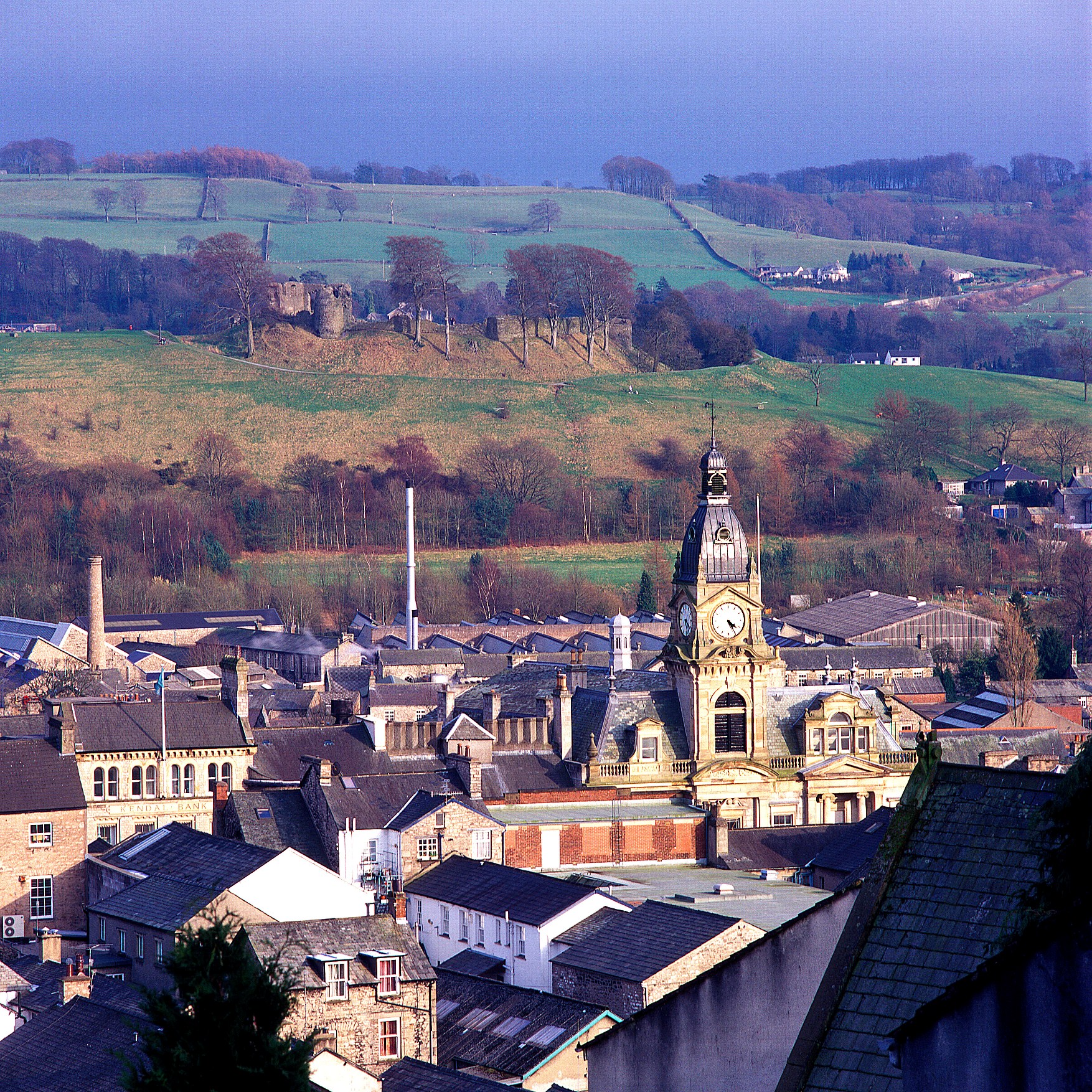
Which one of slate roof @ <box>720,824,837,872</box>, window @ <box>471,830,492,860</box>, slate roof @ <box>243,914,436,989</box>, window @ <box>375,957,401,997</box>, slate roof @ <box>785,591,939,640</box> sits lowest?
slate roof @ <box>785,591,939,640</box>

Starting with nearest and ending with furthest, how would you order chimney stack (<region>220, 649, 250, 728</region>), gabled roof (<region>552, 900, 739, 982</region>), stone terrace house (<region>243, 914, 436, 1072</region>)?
stone terrace house (<region>243, 914, 436, 1072</region>) < gabled roof (<region>552, 900, 739, 982</region>) < chimney stack (<region>220, 649, 250, 728</region>)

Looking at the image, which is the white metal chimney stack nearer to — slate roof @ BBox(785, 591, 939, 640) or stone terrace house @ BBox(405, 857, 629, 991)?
slate roof @ BBox(785, 591, 939, 640)

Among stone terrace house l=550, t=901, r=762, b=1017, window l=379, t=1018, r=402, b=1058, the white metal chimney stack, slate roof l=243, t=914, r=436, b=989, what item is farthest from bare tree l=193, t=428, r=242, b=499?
window l=379, t=1018, r=402, b=1058

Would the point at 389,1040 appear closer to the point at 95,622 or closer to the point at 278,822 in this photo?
the point at 278,822

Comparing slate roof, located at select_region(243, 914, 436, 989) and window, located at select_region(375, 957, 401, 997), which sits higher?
slate roof, located at select_region(243, 914, 436, 989)

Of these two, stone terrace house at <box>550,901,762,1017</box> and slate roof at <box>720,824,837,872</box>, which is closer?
stone terrace house at <box>550,901,762,1017</box>

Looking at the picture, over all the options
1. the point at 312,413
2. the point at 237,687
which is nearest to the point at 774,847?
the point at 237,687

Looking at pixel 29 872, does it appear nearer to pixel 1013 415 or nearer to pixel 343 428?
pixel 343 428

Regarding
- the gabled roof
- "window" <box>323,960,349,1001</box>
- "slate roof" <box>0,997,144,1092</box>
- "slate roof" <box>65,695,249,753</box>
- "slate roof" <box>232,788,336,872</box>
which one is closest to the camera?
"slate roof" <box>0,997,144,1092</box>
